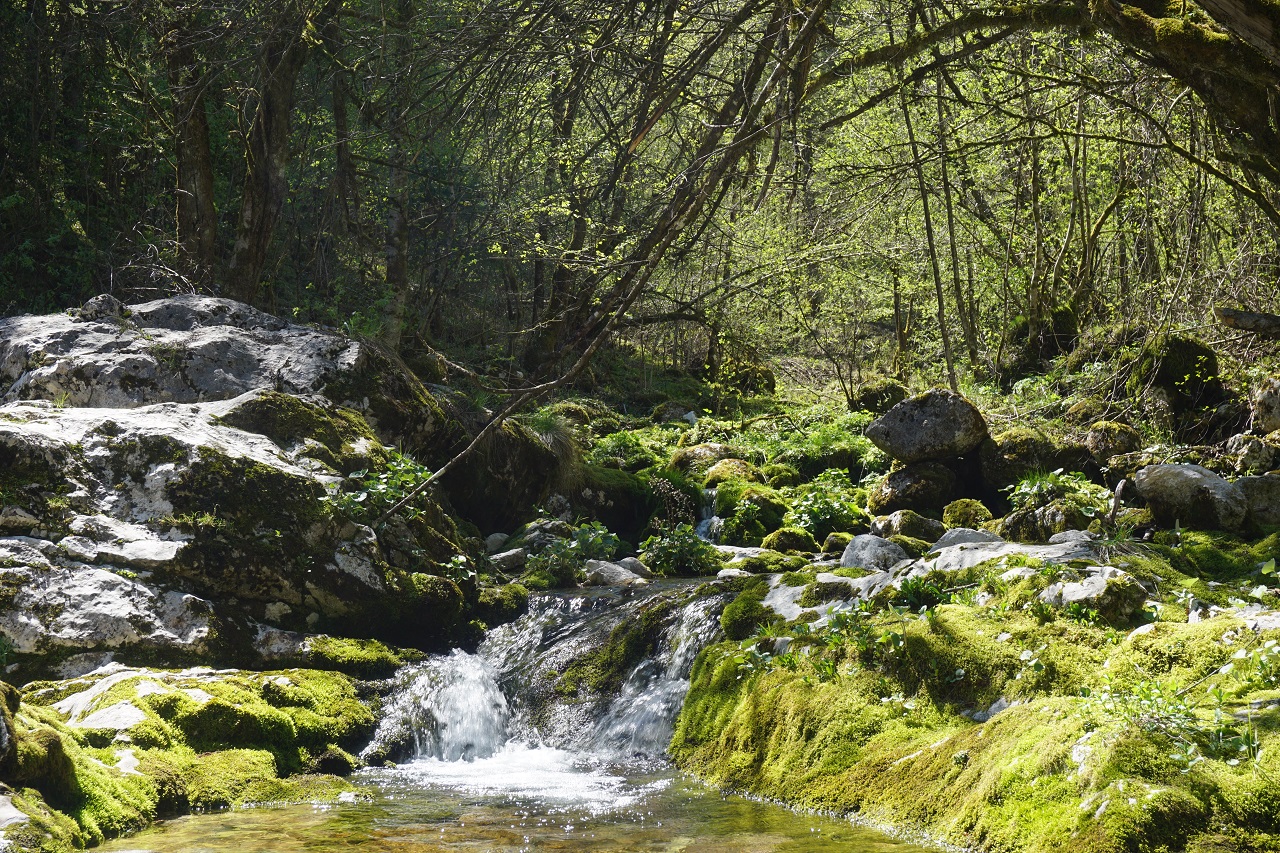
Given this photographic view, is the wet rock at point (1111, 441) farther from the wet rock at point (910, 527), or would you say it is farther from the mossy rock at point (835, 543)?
the mossy rock at point (835, 543)

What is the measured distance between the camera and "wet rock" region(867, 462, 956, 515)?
37.6 ft

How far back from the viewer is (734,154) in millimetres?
4457

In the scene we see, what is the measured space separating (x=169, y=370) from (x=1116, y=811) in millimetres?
7880

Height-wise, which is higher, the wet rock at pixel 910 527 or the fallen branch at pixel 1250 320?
the fallen branch at pixel 1250 320

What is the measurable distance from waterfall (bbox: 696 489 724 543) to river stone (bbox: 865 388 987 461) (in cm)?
226

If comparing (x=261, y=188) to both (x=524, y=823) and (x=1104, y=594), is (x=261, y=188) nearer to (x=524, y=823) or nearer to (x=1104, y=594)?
(x=524, y=823)

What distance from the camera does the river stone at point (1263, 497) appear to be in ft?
24.6

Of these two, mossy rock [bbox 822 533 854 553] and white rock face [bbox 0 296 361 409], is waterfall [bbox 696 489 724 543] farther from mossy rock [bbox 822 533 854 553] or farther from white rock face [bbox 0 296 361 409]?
Result: white rock face [bbox 0 296 361 409]

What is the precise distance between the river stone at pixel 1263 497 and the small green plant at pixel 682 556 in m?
4.65

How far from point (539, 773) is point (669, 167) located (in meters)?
Result: 4.37

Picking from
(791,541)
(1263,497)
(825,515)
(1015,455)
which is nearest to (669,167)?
(791,541)

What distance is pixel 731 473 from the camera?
43.9 ft

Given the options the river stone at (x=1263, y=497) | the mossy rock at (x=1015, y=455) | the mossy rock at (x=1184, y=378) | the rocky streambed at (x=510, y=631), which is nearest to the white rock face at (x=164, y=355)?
the rocky streambed at (x=510, y=631)

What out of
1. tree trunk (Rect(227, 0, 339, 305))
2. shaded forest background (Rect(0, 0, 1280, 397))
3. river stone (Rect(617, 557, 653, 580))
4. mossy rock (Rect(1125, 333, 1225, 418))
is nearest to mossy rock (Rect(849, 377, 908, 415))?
shaded forest background (Rect(0, 0, 1280, 397))
